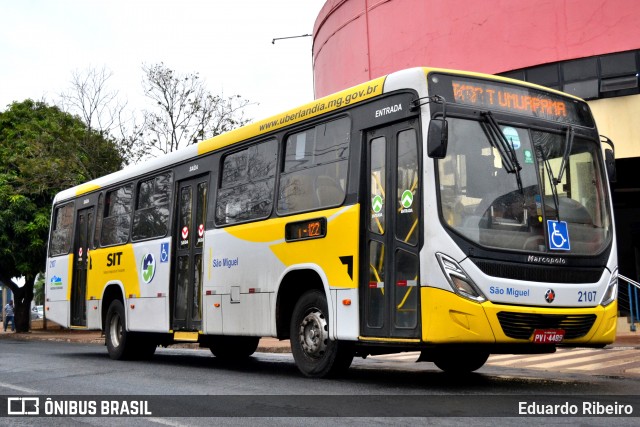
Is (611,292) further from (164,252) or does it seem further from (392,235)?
(164,252)

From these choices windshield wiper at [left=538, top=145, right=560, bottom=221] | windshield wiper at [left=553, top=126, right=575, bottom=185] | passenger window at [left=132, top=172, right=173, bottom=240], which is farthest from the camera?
passenger window at [left=132, top=172, right=173, bottom=240]

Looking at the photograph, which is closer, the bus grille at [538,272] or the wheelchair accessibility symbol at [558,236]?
the bus grille at [538,272]

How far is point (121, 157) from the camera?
31625 mm

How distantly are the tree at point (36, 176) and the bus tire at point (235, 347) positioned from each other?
57.1ft

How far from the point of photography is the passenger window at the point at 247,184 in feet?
38.1

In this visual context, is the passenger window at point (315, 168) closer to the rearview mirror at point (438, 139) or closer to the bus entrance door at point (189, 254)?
the rearview mirror at point (438, 139)

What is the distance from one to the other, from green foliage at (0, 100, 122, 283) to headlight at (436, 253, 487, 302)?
24448mm

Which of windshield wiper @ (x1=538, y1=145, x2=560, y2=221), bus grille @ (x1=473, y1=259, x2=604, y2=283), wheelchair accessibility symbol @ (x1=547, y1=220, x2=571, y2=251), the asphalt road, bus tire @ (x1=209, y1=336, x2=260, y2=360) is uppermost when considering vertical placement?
windshield wiper @ (x1=538, y1=145, x2=560, y2=221)

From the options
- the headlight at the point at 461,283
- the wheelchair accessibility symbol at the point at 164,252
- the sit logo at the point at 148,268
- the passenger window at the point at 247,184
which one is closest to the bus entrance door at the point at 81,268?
the sit logo at the point at 148,268

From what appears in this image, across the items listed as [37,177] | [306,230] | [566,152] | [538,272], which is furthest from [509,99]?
[37,177]

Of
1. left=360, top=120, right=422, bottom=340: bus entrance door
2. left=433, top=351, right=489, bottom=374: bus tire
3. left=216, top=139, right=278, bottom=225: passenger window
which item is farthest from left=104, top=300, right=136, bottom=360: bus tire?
left=360, top=120, right=422, bottom=340: bus entrance door

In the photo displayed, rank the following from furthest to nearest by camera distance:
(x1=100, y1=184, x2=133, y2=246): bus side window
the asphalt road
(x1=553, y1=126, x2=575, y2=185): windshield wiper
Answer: (x1=100, y1=184, x2=133, y2=246): bus side window, (x1=553, y1=126, x2=575, y2=185): windshield wiper, the asphalt road

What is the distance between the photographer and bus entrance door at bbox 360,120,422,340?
9.08 m

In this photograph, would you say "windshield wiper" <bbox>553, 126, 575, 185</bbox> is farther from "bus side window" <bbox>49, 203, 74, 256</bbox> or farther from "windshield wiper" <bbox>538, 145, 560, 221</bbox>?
"bus side window" <bbox>49, 203, 74, 256</bbox>
